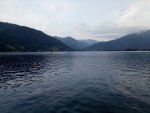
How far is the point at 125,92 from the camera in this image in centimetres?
3372

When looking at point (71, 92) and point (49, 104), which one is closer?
point (49, 104)

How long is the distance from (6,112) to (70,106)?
993 centimetres

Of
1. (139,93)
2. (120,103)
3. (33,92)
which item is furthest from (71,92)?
(139,93)

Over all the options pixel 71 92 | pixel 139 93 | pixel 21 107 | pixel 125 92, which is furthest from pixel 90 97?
pixel 21 107

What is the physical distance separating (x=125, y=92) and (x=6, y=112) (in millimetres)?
23287

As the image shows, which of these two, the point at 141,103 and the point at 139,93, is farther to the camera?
the point at 139,93

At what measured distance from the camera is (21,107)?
1035 inches

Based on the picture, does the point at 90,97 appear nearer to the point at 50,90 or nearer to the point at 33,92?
the point at 50,90

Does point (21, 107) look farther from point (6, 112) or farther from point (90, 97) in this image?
point (90, 97)

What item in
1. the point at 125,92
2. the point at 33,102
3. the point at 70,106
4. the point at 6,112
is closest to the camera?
the point at 6,112

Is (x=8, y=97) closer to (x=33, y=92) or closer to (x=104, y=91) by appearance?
(x=33, y=92)

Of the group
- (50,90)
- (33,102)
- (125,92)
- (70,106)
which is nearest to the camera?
(70,106)

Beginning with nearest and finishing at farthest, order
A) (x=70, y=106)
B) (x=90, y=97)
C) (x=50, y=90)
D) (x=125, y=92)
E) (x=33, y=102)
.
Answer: (x=70, y=106) → (x=33, y=102) → (x=90, y=97) → (x=125, y=92) → (x=50, y=90)

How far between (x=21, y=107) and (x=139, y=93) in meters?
23.3
